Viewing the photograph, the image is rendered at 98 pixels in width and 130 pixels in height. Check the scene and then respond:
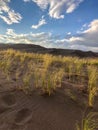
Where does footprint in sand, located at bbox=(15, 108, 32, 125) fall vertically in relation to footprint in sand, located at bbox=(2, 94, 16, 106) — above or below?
below

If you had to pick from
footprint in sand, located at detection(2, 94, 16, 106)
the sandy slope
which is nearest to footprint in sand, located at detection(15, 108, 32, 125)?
the sandy slope

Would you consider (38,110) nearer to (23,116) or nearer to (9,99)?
(23,116)

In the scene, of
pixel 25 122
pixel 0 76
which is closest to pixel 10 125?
pixel 25 122

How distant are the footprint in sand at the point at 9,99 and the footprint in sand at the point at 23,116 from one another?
416 mm

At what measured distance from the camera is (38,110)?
346cm

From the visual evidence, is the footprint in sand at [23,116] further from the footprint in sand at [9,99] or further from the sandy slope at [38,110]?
the footprint in sand at [9,99]

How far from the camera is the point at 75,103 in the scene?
3676 millimetres

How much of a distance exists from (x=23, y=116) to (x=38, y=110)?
0.28 metres

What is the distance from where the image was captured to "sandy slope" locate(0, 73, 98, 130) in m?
3.07

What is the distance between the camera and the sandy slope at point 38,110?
3066 mm

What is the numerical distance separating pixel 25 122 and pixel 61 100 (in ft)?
2.95

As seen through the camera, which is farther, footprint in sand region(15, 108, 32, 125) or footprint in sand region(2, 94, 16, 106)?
footprint in sand region(2, 94, 16, 106)

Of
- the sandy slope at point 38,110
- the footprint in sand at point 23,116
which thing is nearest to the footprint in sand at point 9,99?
the sandy slope at point 38,110

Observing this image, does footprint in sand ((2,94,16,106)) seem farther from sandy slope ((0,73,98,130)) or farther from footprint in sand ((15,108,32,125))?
footprint in sand ((15,108,32,125))
